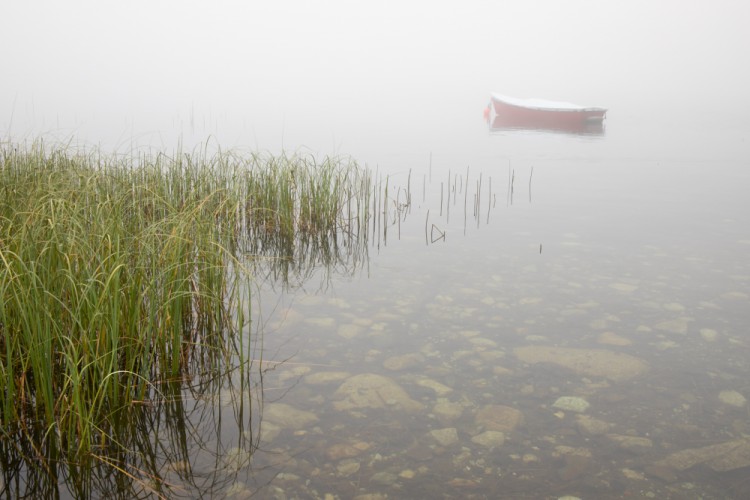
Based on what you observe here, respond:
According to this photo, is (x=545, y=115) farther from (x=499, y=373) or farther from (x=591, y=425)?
(x=591, y=425)

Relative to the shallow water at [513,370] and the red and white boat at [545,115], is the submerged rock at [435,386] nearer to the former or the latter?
the shallow water at [513,370]

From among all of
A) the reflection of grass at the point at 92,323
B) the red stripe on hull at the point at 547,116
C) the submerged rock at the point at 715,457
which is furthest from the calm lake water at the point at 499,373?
the red stripe on hull at the point at 547,116

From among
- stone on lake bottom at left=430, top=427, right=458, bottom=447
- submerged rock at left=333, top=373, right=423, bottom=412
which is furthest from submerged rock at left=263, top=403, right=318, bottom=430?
stone on lake bottom at left=430, top=427, right=458, bottom=447

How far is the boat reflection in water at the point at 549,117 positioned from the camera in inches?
1056

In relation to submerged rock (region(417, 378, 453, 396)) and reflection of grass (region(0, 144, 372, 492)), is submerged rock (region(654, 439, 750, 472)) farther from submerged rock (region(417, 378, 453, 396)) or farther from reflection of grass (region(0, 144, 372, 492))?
reflection of grass (region(0, 144, 372, 492))

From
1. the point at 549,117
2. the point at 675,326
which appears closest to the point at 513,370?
the point at 675,326

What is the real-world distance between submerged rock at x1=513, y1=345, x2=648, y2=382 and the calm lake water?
0.05 feet

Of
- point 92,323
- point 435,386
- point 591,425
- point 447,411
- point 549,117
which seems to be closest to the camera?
point 92,323

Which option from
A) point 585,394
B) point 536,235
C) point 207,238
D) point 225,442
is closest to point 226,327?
point 207,238

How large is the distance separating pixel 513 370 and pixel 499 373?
108mm

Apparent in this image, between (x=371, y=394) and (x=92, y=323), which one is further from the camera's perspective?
(x=371, y=394)

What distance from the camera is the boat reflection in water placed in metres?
26.8

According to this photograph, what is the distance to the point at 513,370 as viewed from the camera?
4.37 m

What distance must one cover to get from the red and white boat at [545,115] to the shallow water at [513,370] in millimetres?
18899
